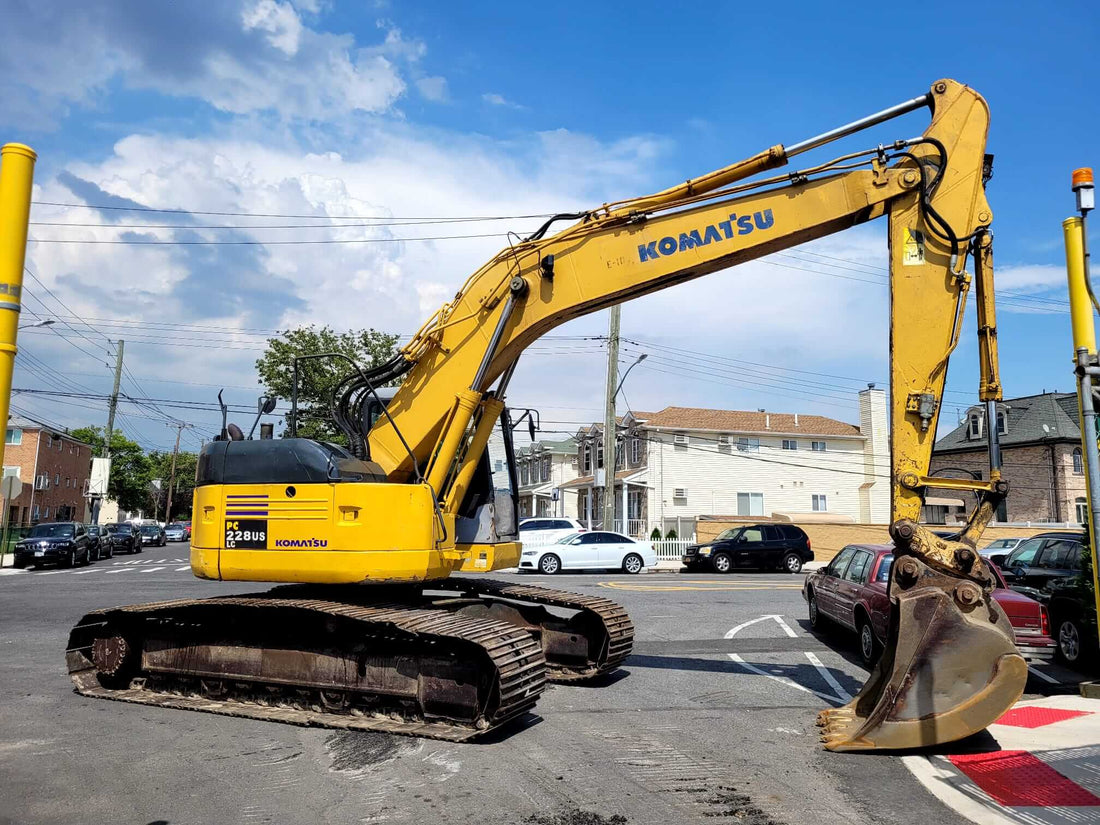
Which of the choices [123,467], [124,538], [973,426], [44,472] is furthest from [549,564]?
[123,467]

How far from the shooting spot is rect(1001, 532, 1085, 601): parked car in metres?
11.8

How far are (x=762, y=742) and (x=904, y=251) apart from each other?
423 cm

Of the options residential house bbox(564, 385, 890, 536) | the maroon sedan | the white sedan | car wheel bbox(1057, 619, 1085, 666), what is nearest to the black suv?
the white sedan

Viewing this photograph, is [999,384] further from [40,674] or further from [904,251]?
[40,674]

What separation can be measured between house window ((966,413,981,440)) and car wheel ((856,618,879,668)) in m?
44.4

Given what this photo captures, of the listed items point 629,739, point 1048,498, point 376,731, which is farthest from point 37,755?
point 1048,498

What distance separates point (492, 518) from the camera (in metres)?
9.20

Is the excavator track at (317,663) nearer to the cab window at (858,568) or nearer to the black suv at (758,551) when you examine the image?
the cab window at (858,568)

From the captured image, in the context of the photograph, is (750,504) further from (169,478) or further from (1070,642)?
(169,478)

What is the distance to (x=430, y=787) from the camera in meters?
5.79

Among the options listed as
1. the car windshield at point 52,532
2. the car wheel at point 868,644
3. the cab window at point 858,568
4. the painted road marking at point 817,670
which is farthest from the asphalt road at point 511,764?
the car windshield at point 52,532

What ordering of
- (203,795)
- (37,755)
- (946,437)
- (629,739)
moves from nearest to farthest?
(203,795)
(37,755)
(629,739)
(946,437)

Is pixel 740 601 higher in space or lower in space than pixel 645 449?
lower

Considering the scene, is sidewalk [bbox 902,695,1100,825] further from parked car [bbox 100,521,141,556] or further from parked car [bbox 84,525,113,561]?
parked car [bbox 100,521,141,556]
